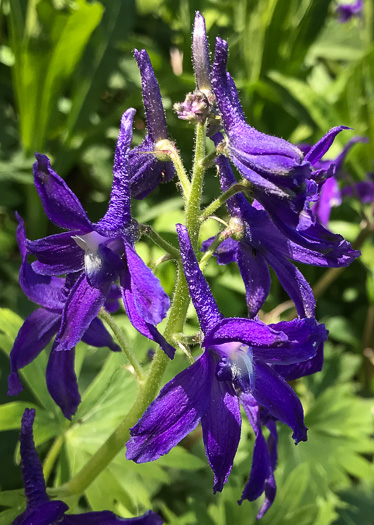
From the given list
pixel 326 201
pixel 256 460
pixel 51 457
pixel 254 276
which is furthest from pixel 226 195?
pixel 326 201

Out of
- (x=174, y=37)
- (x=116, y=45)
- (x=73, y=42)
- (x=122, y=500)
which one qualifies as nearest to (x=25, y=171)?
(x=73, y=42)

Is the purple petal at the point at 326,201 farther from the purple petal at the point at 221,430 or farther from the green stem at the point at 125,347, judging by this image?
the purple petal at the point at 221,430

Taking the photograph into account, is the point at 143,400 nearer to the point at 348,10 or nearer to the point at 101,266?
the point at 101,266

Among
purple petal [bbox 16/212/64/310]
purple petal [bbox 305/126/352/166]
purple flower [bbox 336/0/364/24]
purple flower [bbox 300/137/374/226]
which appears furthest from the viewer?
purple flower [bbox 336/0/364/24]

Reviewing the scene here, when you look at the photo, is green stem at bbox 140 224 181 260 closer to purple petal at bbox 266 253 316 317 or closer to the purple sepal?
purple petal at bbox 266 253 316 317

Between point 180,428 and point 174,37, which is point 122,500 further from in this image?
point 174,37

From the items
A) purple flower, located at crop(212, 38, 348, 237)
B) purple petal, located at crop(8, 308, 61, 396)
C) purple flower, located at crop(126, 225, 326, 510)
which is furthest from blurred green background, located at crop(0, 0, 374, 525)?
purple flower, located at crop(212, 38, 348, 237)
